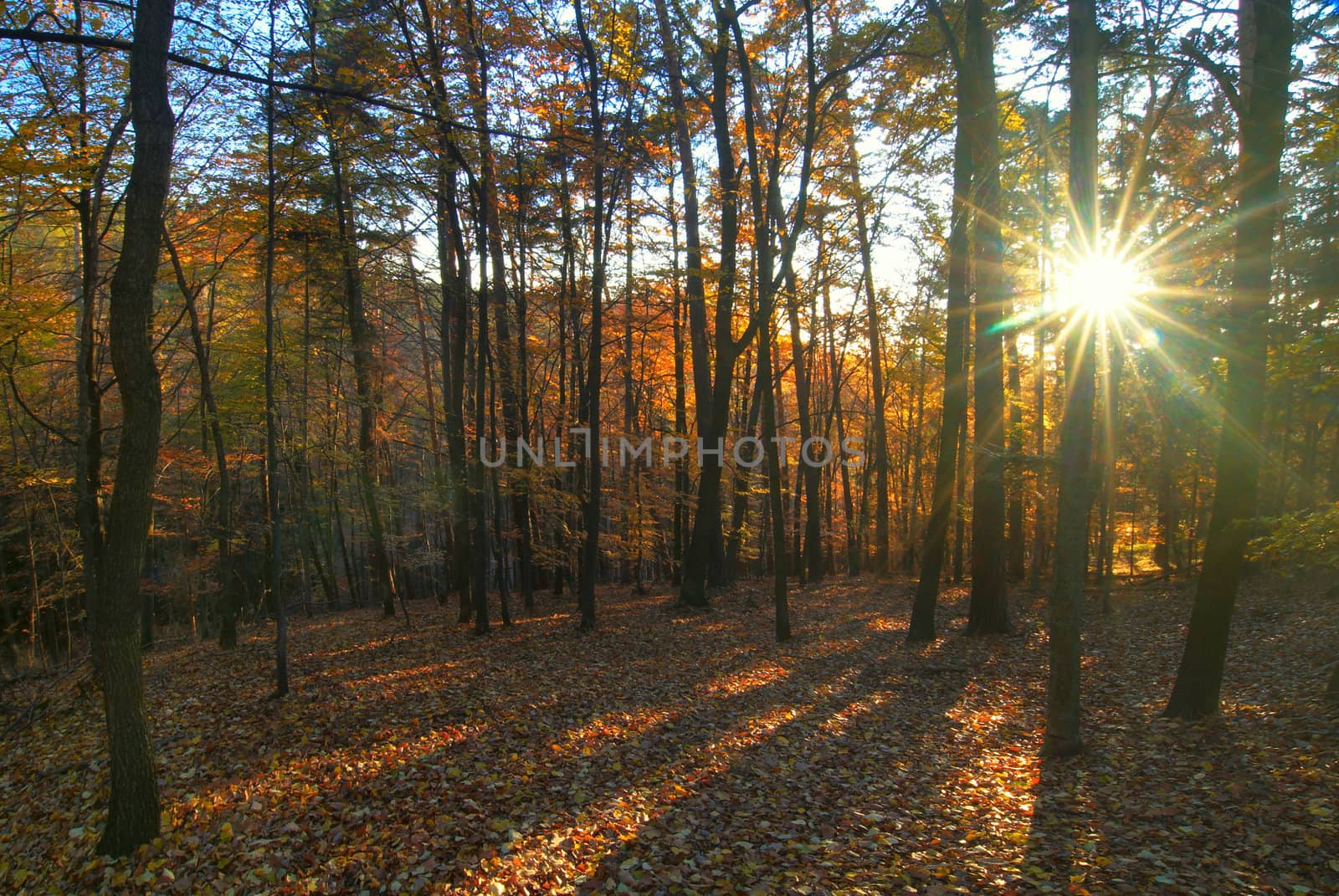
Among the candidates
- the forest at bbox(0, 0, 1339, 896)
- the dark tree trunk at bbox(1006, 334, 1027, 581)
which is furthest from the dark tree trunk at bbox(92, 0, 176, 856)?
the dark tree trunk at bbox(1006, 334, 1027, 581)

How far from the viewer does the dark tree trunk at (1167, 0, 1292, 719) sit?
5.95 m

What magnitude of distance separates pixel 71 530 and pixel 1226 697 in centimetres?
1984

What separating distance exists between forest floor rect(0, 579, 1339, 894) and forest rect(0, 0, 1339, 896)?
0.18ft

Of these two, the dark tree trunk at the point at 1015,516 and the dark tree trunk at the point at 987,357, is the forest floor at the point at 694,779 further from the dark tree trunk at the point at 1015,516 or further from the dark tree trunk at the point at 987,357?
the dark tree trunk at the point at 1015,516

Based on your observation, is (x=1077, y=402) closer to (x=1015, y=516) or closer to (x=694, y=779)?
(x=694, y=779)

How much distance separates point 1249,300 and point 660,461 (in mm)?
13787

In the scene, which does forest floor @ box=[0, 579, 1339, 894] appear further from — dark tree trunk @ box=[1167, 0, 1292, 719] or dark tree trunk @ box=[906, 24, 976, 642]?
dark tree trunk @ box=[1167, 0, 1292, 719]

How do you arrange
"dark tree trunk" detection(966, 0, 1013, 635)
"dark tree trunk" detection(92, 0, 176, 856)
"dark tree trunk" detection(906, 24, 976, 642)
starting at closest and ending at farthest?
"dark tree trunk" detection(92, 0, 176, 856), "dark tree trunk" detection(966, 0, 1013, 635), "dark tree trunk" detection(906, 24, 976, 642)

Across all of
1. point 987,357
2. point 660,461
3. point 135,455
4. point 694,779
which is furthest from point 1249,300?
point 660,461

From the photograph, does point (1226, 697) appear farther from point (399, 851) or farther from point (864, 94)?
point (864, 94)

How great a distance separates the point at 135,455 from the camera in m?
4.57

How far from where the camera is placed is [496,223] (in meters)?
13.1

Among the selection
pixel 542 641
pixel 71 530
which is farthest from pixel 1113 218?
pixel 71 530

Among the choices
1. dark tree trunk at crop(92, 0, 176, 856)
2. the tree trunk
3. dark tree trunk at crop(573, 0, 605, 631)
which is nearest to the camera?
dark tree trunk at crop(92, 0, 176, 856)
